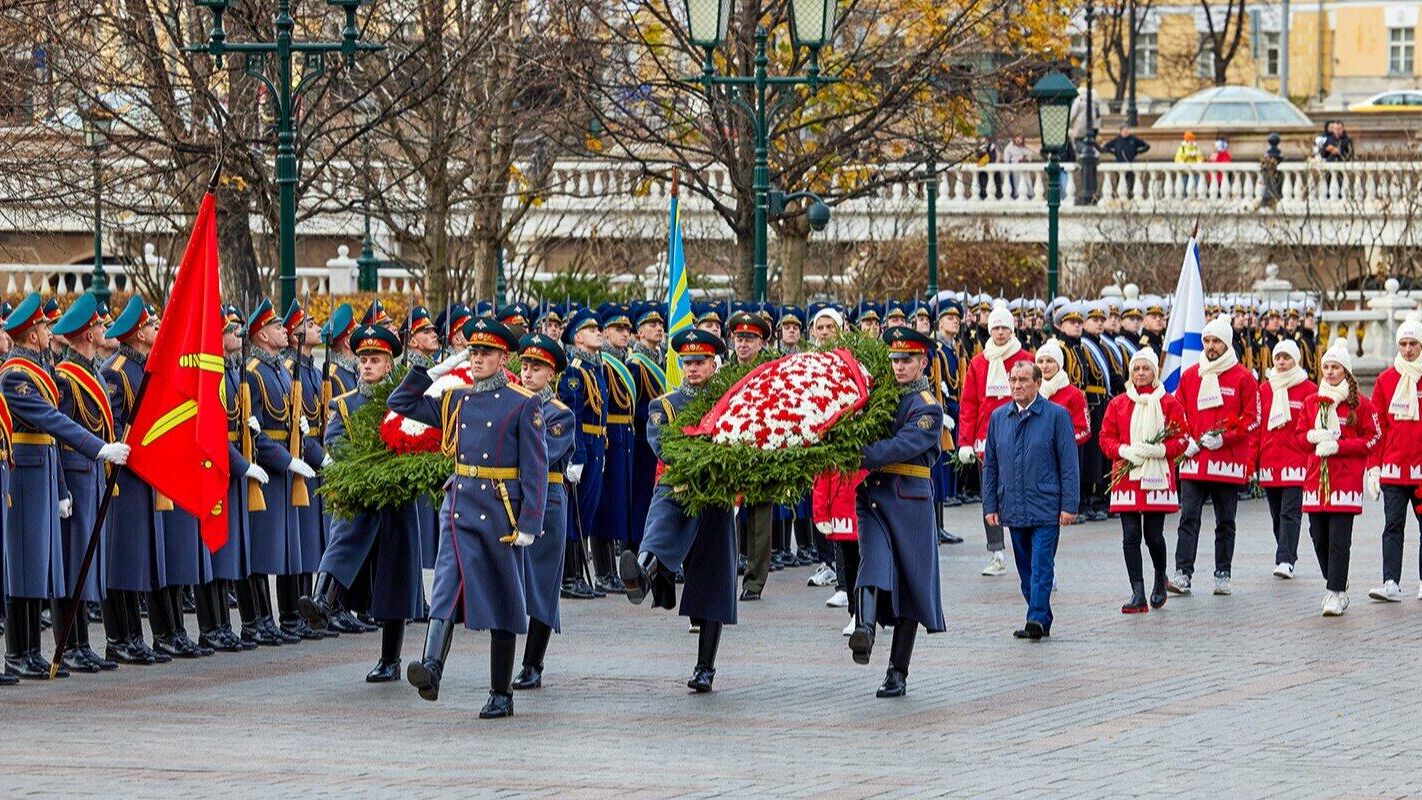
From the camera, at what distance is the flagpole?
14.8m

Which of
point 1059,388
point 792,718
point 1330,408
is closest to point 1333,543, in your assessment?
point 1330,408

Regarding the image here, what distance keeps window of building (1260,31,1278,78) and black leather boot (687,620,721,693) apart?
7378cm

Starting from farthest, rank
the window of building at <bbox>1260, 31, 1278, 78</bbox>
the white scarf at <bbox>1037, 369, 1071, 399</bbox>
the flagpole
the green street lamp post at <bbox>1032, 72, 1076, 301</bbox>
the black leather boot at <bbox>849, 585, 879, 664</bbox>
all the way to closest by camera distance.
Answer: the window of building at <bbox>1260, 31, 1278, 78</bbox> < the green street lamp post at <bbox>1032, 72, 1076, 301</bbox> < the white scarf at <bbox>1037, 369, 1071, 399</bbox> < the flagpole < the black leather boot at <bbox>849, 585, 879, 664</bbox>

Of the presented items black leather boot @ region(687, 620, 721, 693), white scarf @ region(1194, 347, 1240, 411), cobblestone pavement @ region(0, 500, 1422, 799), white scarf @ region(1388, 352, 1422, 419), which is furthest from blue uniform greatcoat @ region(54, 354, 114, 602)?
white scarf @ region(1388, 352, 1422, 419)

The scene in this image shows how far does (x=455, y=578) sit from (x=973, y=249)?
30859mm

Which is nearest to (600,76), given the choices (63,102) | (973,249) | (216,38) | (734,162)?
(734,162)

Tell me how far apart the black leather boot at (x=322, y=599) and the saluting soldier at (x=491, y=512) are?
112 cm

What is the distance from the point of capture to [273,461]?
16625mm

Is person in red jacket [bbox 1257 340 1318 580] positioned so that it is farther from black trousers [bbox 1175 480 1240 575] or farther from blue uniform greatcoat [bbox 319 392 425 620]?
→ blue uniform greatcoat [bbox 319 392 425 620]

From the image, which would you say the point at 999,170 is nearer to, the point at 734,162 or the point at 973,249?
the point at 973,249

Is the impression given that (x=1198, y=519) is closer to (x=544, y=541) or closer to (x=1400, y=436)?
(x=1400, y=436)

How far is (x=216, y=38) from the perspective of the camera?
19.4 metres

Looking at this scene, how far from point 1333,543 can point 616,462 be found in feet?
16.3

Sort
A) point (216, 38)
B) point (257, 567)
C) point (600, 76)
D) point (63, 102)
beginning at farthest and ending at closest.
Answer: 1. point (600, 76)
2. point (63, 102)
3. point (216, 38)
4. point (257, 567)
